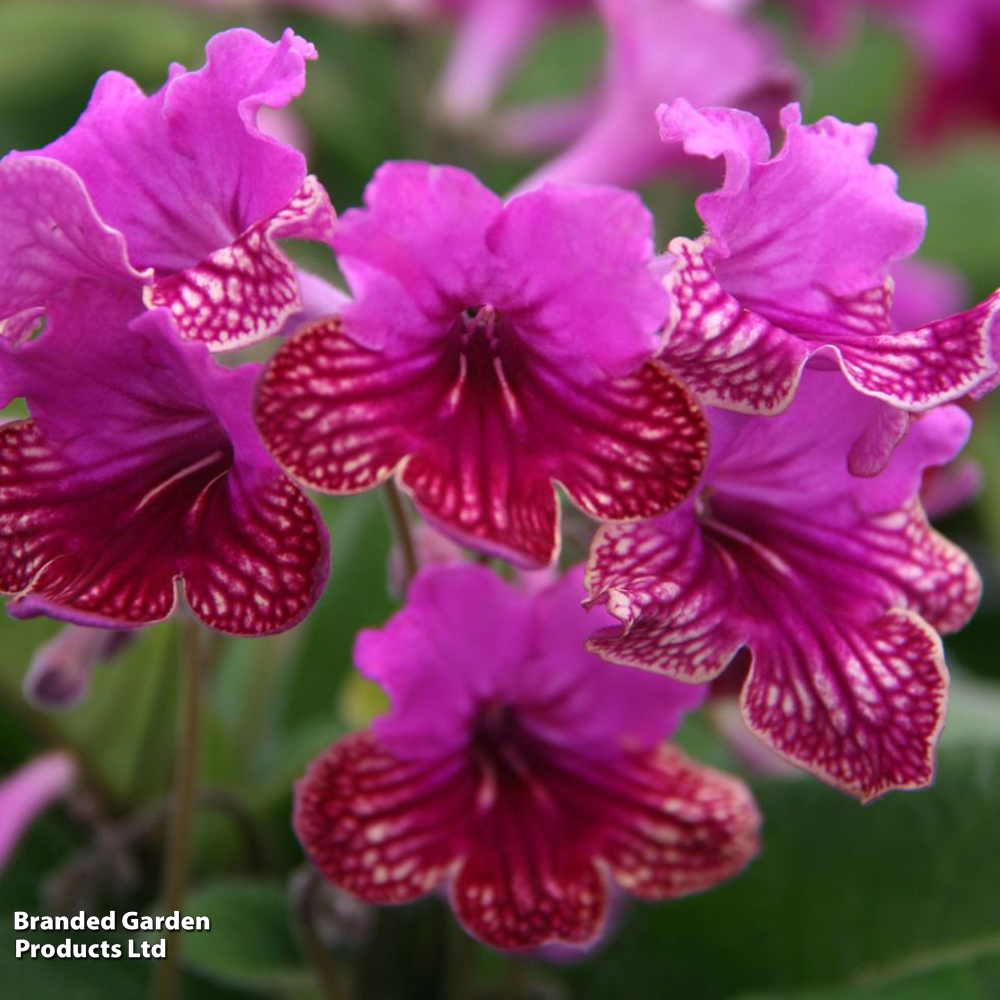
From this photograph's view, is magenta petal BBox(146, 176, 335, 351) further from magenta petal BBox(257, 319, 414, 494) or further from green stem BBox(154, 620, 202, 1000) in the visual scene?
green stem BBox(154, 620, 202, 1000)

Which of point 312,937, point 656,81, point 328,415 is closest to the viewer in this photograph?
point 328,415

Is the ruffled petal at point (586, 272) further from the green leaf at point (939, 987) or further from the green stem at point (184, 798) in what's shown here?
the green leaf at point (939, 987)

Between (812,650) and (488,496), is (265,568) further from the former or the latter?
(812,650)

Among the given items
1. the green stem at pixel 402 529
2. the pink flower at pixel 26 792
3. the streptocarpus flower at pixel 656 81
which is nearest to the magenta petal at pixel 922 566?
the green stem at pixel 402 529

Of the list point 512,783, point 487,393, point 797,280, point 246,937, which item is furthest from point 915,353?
point 246,937

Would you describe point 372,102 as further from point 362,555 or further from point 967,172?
point 362,555

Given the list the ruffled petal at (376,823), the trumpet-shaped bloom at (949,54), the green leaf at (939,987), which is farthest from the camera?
the trumpet-shaped bloom at (949,54)

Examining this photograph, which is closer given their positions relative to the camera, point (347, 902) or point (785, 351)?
point (785, 351)

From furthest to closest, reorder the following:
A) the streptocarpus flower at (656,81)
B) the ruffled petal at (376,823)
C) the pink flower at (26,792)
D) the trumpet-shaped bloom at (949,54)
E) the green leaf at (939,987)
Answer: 1. the trumpet-shaped bloom at (949,54)
2. the streptocarpus flower at (656,81)
3. the pink flower at (26,792)
4. the green leaf at (939,987)
5. the ruffled petal at (376,823)
